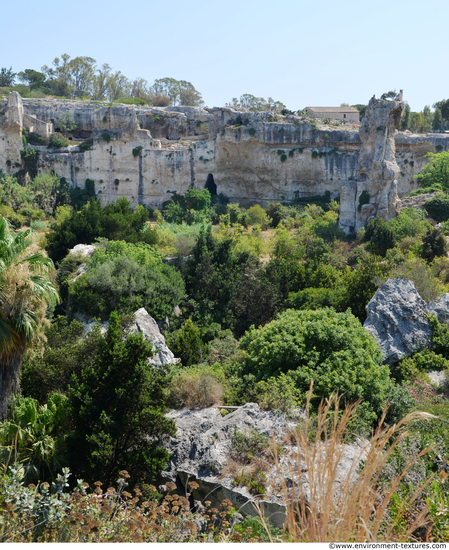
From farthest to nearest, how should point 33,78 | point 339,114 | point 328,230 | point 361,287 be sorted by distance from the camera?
point 33,78
point 339,114
point 328,230
point 361,287

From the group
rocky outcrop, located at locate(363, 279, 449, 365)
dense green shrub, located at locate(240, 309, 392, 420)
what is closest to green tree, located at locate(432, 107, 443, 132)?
rocky outcrop, located at locate(363, 279, 449, 365)

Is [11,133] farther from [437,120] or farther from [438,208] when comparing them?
[437,120]

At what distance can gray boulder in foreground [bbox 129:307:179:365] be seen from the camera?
13.8 metres

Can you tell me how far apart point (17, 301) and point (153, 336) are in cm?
531

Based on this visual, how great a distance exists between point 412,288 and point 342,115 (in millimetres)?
37289

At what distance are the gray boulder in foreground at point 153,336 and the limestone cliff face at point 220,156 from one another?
980 inches

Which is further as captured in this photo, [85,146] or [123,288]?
[85,146]

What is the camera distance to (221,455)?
30.8 ft

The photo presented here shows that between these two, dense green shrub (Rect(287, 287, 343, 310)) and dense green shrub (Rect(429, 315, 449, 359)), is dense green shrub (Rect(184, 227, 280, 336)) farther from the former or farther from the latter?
dense green shrub (Rect(429, 315, 449, 359))

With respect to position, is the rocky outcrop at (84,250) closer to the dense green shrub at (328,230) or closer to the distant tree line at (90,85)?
the dense green shrub at (328,230)

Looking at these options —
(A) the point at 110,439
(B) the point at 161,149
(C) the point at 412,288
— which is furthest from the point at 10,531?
(B) the point at 161,149

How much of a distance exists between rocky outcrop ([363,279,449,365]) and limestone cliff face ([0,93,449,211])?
874 inches

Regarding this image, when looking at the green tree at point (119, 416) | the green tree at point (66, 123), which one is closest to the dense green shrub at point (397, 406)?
the green tree at point (119, 416)

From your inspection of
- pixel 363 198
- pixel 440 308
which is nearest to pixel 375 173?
pixel 363 198
